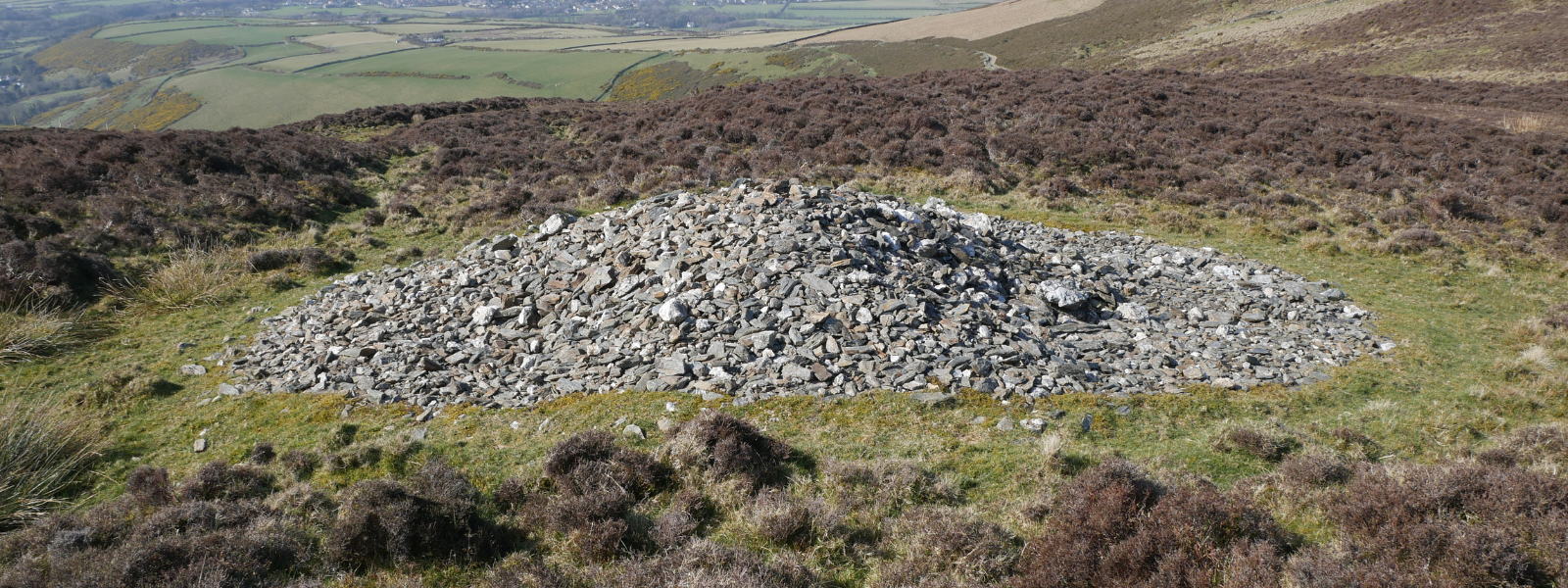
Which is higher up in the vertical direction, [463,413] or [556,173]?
[556,173]

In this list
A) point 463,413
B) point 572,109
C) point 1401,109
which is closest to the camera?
point 463,413

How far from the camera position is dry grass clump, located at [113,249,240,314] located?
13055 mm

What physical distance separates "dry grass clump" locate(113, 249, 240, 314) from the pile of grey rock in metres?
2.45

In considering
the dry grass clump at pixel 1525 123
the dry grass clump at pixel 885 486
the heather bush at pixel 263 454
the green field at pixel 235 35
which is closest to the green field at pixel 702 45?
the green field at pixel 235 35

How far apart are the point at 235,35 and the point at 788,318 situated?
162 m

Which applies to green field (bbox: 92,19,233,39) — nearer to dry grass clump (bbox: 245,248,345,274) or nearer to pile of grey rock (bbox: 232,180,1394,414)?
dry grass clump (bbox: 245,248,345,274)

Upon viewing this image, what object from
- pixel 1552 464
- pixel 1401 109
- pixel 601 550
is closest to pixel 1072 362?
pixel 1552 464

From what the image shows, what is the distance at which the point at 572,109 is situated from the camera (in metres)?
42.3


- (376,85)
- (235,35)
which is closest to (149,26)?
(235,35)

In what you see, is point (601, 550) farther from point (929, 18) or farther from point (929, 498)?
point (929, 18)

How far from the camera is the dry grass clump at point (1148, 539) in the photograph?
4980mm

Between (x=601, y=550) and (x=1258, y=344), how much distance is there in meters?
11.2

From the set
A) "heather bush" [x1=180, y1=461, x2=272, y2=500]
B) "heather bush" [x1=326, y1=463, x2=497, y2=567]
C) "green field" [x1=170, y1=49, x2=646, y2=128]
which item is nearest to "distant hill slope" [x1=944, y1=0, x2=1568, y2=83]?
"green field" [x1=170, y1=49, x2=646, y2=128]

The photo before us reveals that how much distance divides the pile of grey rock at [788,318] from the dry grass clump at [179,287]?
8.04ft
